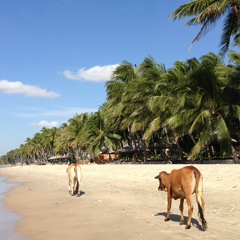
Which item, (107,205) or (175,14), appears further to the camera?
(175,14)

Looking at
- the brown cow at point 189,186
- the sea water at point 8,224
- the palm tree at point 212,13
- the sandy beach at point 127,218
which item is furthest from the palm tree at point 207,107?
the brown cow at point 189,186

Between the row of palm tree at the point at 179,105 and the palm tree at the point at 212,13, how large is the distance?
15.9 feet

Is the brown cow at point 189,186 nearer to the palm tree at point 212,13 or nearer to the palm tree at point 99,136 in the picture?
the palm tree at point 212,13

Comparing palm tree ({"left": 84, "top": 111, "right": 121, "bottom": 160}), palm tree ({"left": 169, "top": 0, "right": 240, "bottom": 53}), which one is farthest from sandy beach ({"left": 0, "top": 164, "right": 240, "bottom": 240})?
palm tree ({"left": 84, "top": 111, "right": 121, "bottom": 160})

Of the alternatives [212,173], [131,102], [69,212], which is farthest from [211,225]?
[131,102]

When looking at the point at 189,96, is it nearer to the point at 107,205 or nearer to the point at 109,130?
the point at 107,205

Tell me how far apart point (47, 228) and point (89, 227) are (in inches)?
46.7

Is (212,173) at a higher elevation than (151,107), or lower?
lower

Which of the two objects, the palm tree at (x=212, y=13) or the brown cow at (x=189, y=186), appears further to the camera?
the palm tree at (x=212, y=13)

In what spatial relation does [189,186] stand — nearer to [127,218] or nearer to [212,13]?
[127,218]

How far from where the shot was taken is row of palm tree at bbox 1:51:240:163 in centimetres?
2514

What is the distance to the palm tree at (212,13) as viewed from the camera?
18788mm

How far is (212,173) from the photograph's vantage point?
16.4 m

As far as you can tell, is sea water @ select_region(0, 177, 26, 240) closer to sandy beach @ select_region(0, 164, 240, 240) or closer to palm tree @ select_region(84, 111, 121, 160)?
sandy beach @ select_region(0, 164, 240, 240)
